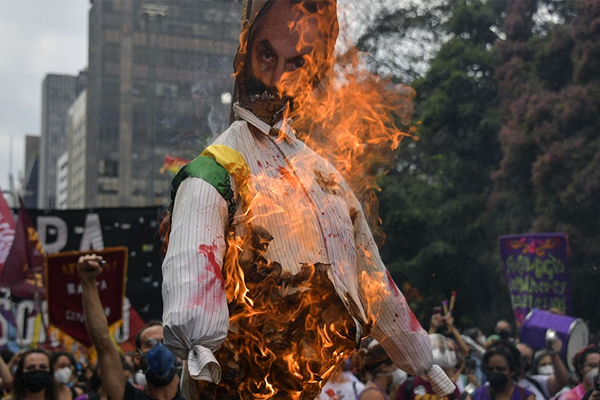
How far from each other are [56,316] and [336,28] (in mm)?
5680

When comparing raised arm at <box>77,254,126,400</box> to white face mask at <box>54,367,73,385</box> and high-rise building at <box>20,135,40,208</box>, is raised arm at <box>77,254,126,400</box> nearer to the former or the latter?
white face mask at <box>54,367,73,385</box>

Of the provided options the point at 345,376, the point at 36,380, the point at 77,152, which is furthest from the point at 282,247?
the point at 77,152

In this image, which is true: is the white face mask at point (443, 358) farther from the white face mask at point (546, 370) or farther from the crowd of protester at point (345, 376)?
the white face mask at point (546, 370)

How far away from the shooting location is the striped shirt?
4.06m

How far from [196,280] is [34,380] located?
3.29 meters

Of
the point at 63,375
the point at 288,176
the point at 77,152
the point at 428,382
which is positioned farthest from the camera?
the point at 77,152

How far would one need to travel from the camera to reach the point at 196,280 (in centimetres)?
415

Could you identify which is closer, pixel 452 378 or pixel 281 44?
pixel 281 44

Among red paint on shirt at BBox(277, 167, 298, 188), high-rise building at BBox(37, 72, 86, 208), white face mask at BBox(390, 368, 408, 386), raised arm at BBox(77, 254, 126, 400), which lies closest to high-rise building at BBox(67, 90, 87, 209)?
high-rise building at BBox(37, 72, 86, 208)

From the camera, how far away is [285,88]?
16.0 feet

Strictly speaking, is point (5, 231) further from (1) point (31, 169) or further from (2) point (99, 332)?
(1) point (31, 169)

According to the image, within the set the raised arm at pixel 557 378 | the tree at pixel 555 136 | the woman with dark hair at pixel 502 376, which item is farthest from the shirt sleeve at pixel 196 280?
the tree at pixel 555 136

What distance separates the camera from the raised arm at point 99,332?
5992 mm

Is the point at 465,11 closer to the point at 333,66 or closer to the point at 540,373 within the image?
the point at 540,373
